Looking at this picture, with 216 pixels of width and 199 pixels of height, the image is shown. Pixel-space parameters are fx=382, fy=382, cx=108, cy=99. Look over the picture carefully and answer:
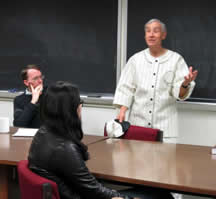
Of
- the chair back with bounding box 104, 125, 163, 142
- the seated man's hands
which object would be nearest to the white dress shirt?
the chair back with bounding box 104, 125, 163, 142

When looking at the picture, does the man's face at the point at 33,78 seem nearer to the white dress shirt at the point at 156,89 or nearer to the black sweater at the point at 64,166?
the white dress shirt at the point at 156,89

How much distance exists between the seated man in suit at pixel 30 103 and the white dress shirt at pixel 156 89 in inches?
29.6

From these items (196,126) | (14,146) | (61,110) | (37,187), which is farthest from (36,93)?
(37,187)

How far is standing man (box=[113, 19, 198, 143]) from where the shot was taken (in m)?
3.25

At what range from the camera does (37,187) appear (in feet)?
5.62

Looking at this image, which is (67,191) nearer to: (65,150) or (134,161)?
(65,150)

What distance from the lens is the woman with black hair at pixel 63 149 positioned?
6.04ft

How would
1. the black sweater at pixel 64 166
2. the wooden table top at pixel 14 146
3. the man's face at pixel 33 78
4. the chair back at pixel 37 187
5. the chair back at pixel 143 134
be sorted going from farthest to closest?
the man's face at pixel 33 78
the chair back at pixel 143 134
the wooden table top at pixel 14 146
the black sweater at pixel 64 166
the chair back at pixel 37 187

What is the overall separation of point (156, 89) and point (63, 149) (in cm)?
162

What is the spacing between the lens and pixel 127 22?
3889 mm

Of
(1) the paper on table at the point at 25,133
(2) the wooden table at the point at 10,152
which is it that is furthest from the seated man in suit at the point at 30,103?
(2) the wooden table at the point at 10,152

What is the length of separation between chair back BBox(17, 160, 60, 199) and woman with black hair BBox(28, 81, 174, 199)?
102 mm

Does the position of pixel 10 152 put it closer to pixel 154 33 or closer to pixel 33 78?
pixel 33 78

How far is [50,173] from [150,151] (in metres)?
0.87
